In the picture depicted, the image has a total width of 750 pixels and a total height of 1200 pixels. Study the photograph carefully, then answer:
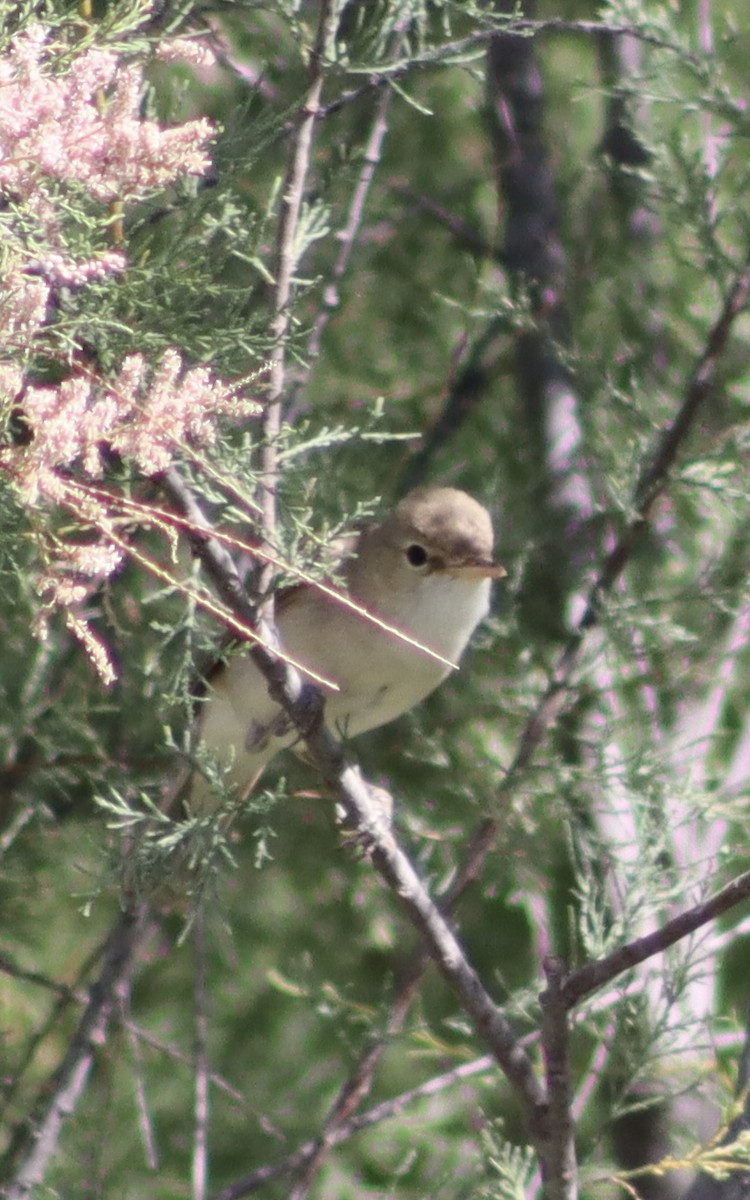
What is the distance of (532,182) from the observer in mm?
4539

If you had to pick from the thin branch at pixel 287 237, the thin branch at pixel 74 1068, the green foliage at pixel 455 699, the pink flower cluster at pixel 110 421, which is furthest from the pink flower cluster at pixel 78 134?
the thin branch at pixel 74 1068

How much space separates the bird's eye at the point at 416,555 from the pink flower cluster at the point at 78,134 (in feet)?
6.15

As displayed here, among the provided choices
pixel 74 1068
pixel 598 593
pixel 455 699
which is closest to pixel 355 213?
pixel 598 593

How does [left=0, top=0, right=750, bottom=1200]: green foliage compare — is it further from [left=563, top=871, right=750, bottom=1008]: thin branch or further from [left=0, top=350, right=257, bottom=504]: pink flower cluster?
[left=0, top=350, right=257, bottom=504]: pink flower cluster

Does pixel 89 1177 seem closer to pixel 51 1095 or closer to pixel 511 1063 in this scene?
pixel 51 1095

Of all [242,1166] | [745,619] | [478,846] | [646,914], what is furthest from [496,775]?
[242,1166]

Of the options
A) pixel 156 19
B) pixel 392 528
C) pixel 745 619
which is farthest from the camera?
pixel 745 619

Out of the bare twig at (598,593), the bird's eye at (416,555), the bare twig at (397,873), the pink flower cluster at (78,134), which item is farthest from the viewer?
the bird's eye at (416,555)

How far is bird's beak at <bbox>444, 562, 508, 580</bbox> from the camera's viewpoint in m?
3.34

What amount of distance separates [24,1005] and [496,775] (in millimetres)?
1564

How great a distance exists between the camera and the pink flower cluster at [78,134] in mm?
1557

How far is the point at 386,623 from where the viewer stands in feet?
11.0

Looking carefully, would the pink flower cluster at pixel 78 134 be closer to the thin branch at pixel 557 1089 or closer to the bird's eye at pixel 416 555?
the thin branch at pixel 557 1089

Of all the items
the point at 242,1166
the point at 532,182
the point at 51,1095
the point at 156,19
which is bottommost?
the point at 242,1166
